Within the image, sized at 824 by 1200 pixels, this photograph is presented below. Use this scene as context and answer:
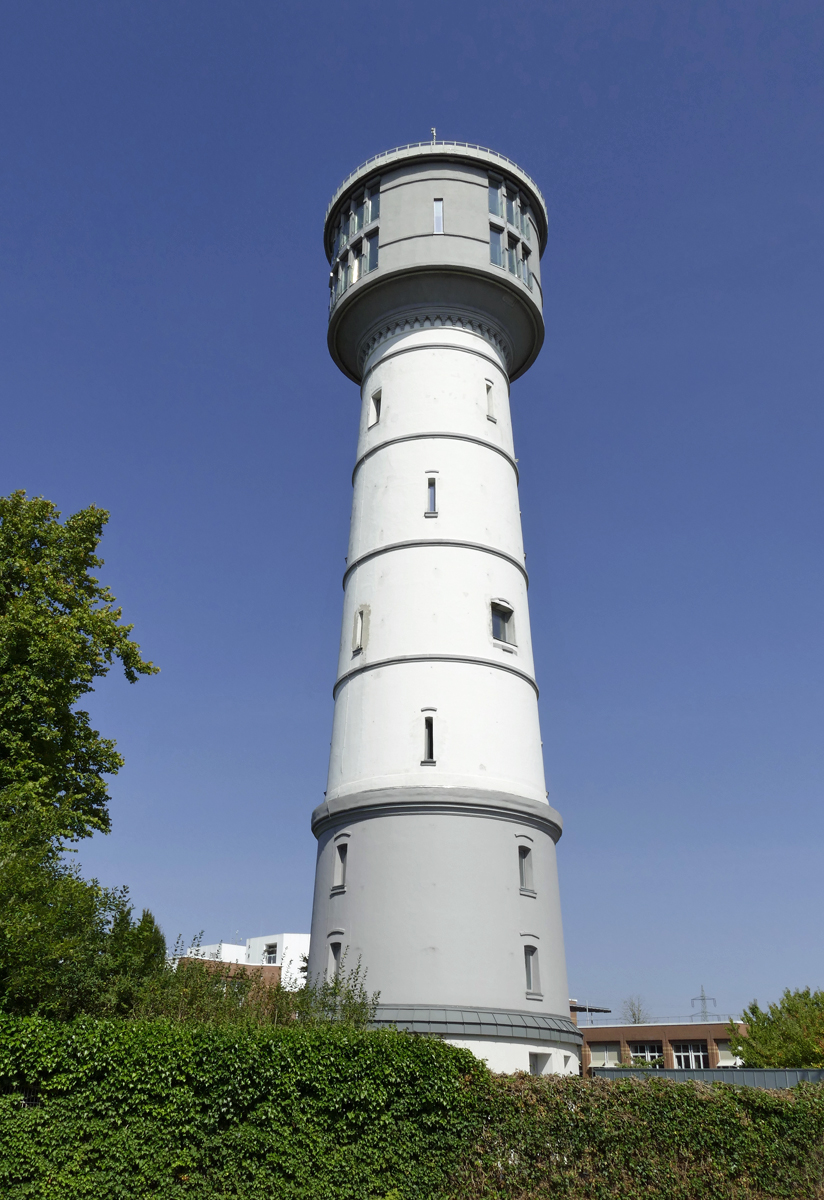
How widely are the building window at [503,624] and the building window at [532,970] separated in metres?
7.80

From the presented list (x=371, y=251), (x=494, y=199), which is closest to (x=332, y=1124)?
(x=371, y=251)

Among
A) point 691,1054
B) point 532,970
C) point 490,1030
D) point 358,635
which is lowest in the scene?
point 490,1030

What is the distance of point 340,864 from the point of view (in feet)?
Answer: 73.6

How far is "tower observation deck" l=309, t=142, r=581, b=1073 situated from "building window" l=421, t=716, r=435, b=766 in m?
0.09

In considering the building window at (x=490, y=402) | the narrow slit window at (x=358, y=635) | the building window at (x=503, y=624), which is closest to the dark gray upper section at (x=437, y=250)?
the building window at (x=490, y=402)

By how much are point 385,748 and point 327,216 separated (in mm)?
20331

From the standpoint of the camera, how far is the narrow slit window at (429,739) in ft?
73.7

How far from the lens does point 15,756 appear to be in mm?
19625

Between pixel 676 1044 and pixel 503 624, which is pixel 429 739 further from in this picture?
pixel 676 1044

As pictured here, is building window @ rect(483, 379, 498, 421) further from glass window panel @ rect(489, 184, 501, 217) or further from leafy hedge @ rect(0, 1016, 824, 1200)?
leafy hedge @ rect(0, 1016, 824, 1200)

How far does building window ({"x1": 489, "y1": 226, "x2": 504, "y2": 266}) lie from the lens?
29.4 m

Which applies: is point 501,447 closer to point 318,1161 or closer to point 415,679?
point 415,679

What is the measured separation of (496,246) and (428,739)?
54.0ft

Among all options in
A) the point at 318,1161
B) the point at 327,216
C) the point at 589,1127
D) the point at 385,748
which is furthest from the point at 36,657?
the point at 327,216
